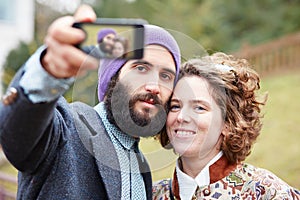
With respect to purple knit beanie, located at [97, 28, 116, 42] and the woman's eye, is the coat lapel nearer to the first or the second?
the woman's eye

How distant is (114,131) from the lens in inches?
70.2

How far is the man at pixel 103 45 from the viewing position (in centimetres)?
122

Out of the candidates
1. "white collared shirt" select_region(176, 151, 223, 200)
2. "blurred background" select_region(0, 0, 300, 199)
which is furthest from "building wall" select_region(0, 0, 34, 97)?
"white collared shirt" select_region(176, 151, 223, 200)

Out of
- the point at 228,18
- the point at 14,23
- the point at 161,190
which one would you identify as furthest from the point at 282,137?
the point at 228,18

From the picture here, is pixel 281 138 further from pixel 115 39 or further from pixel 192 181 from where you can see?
pixel 115 39

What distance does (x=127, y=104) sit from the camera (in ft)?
5.50

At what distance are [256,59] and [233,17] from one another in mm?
4508

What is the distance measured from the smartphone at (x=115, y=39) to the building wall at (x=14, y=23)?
1163cm

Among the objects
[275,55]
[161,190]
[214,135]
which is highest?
[214,135]

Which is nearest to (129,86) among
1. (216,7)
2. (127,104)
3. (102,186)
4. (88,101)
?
(127,104)

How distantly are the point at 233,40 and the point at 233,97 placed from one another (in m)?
17.0

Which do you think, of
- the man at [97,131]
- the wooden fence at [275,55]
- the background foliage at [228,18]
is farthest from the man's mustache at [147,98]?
the background foliage at [228,18]

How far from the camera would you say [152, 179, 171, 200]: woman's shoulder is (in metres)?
2.08

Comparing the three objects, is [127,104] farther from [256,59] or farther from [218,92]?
[256,59]
